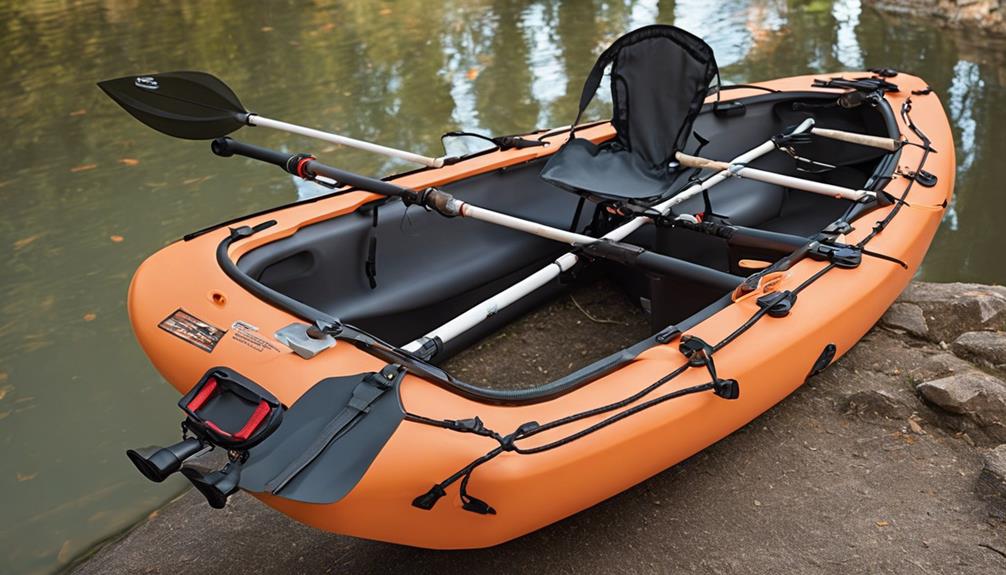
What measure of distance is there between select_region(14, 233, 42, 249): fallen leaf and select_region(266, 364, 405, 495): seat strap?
→ 348cm

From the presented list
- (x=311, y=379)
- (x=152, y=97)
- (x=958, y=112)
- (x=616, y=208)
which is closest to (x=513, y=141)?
(x=616, y=208)

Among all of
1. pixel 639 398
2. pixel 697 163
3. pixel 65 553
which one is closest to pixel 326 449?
pixel 639 398

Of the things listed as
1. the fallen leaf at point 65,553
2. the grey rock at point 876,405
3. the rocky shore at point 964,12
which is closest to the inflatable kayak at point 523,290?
the grey rock at point 876,405

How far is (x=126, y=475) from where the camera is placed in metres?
3.15

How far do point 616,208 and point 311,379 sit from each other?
1559 mm

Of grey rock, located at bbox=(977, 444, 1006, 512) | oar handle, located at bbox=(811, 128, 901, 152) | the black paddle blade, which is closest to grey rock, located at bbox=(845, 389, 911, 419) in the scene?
grey rock, located at bbox=(977, 444, 1006, 512)

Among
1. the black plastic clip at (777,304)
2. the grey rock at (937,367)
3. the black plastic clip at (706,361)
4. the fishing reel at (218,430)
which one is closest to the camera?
the fishing reel at (218,430)

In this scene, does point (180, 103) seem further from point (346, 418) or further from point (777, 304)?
point (777, 304)

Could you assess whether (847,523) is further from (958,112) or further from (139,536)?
(958,112)

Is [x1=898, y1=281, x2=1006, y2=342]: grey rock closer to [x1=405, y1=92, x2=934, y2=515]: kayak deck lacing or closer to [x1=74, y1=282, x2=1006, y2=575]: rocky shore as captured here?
[x1=74, y1=282, x2=1006, y2=575]: rocky shore

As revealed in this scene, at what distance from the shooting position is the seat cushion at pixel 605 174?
336 cm

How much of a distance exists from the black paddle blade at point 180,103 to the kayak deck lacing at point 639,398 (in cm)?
199

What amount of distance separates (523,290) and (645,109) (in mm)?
1389

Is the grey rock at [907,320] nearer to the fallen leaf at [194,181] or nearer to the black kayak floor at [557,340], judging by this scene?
the black kayak floor at [557,340]
